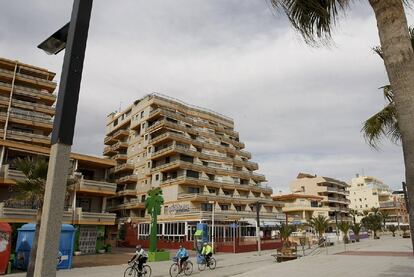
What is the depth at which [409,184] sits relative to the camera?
12.3ft

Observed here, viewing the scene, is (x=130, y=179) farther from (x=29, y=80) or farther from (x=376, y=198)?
(x=376, y=198)

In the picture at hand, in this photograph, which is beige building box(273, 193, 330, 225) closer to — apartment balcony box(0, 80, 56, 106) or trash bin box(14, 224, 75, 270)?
apartment balcony box(0, 80, 56, 106)

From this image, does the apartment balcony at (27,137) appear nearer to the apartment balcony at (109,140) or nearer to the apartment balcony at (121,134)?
the apartment balcony at (121,134)

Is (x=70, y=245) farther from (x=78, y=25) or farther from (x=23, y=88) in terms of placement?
(x=23, y=88)

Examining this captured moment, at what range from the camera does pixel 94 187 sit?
3803cm

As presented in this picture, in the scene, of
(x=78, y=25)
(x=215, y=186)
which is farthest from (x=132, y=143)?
(x=78, y=25)

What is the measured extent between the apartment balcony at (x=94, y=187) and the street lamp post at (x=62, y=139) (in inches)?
1346

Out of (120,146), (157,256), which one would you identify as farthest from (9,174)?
(120,146)

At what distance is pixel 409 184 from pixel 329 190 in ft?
321

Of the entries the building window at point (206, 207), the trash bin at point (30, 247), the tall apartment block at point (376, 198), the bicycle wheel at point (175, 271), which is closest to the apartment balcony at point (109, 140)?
the building window at point (206, 207)

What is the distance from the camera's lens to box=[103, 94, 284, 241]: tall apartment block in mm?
51844

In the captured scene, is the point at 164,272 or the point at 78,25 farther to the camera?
the point at 164,272

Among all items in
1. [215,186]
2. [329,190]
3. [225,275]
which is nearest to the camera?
[225,275]

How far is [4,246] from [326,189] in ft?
281
